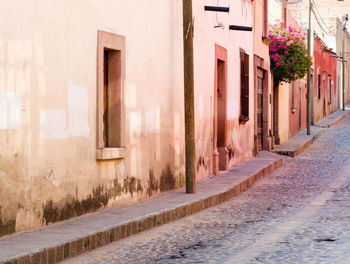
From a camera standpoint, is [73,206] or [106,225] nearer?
[106,225]

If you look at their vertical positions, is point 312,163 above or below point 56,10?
below

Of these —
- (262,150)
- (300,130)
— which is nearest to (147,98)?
A: (262,150)

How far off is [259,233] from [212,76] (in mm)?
7540

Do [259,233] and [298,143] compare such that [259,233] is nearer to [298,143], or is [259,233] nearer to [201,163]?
[201,163]

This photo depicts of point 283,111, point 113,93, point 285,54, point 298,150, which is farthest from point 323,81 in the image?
point 113,93

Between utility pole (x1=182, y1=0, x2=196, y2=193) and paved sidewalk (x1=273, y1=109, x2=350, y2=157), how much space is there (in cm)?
1114

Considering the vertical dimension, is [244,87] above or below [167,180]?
above

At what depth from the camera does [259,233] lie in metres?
9.41

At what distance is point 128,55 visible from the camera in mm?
11445

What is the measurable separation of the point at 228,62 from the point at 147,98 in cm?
643

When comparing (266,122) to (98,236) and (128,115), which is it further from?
(98,236)

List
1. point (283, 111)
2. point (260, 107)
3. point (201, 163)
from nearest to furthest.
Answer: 1. point (201, 163)
2. point (260, 107)
3. point (283, 111)

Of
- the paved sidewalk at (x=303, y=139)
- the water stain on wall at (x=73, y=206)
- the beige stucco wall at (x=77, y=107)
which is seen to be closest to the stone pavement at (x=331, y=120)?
the paved sidewalk at (x=303, y=139)

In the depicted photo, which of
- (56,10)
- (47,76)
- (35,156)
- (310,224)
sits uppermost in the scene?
(56,10)
